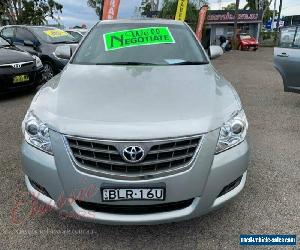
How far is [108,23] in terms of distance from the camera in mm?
4516

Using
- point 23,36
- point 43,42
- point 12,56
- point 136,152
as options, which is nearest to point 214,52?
point 136,152

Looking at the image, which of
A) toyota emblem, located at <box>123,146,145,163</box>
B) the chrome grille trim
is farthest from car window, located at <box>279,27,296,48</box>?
toyota emblem, located at <box>123,146,145,163</box>

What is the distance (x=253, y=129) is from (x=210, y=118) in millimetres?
3095

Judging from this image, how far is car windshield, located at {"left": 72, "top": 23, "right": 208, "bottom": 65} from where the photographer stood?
150 inches

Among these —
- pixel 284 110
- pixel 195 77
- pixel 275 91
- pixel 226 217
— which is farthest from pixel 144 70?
pixel 275 91

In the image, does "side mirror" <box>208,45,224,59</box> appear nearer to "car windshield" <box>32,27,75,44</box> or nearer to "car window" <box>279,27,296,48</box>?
"car window" <box>279,27,296,48</box>

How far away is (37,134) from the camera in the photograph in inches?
102

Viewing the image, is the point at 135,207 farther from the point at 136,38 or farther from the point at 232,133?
the point at 136,38

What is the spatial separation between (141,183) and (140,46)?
2087mm

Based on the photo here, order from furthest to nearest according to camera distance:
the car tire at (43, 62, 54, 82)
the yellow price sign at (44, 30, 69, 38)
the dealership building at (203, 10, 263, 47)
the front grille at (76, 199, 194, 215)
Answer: the dealership building at (203, 10, 263, 47)
the yellow price sign at (44, 30, 69, 38)
the car tire at (43, 62, 54, 82)
the front grille at (76, 199, 194, 215)

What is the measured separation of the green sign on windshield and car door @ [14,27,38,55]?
564 centimetres

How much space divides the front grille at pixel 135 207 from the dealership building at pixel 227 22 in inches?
1447

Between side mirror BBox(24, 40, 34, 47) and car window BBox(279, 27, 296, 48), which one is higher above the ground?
car window BBox(279, 27, 296, 48)

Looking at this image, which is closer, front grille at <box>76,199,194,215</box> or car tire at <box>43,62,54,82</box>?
front grille at <box>76,199,194,215</box>
